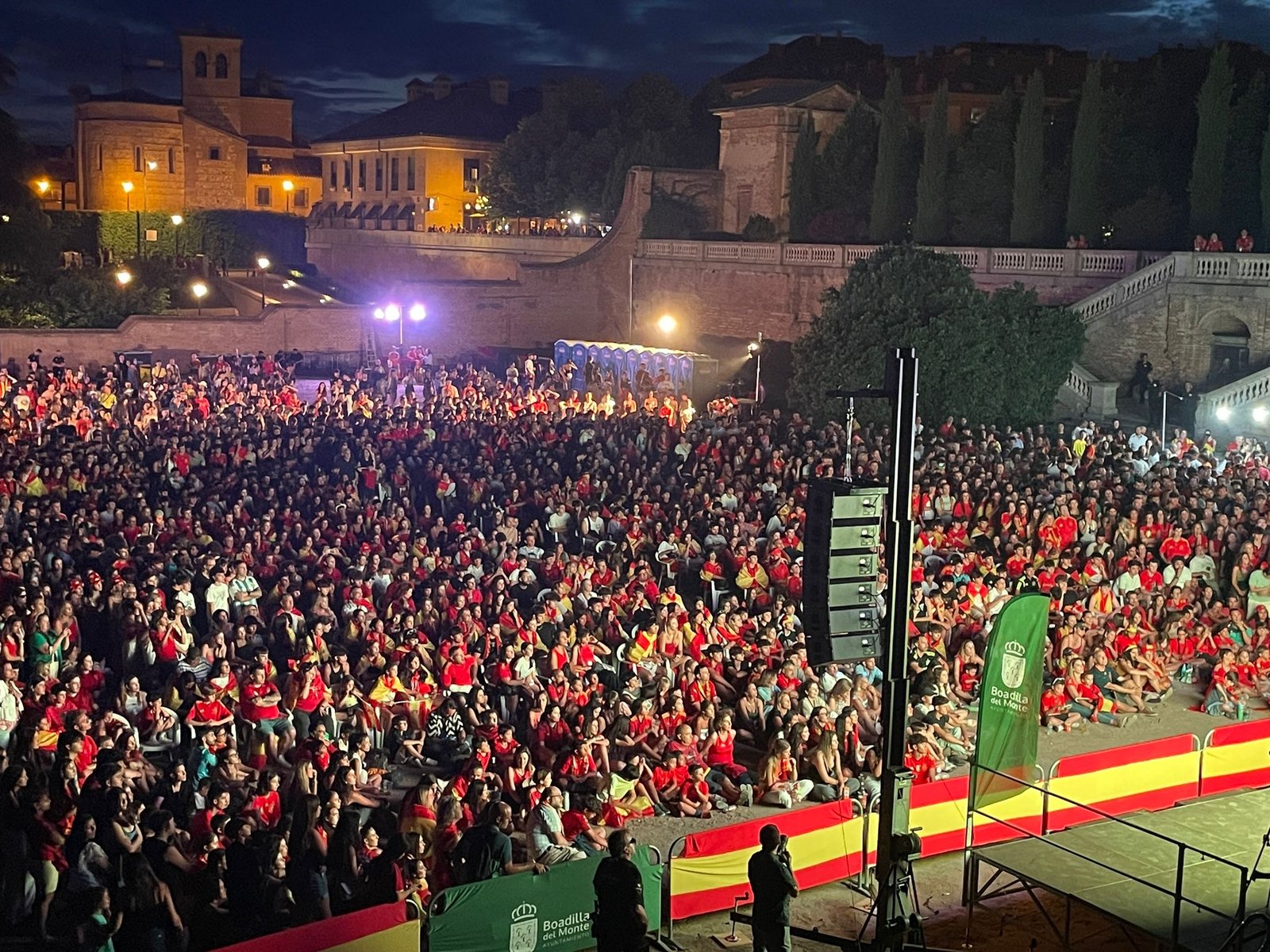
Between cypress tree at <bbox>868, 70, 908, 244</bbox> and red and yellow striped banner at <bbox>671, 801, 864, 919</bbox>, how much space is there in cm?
3218

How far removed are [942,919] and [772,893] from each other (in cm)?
273

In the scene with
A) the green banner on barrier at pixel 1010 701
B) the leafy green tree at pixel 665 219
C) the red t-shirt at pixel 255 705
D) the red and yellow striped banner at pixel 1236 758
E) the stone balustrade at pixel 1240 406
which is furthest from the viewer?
the leafy green tree at pixel 665 219

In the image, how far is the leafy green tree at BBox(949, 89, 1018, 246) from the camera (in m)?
40.9

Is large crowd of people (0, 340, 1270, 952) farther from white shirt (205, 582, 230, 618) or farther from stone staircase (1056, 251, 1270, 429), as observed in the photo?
stone staircase (1056, 251, 1270, 429)

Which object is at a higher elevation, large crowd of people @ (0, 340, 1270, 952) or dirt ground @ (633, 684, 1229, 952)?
large crowd of people @ (0, 340, 1270, 952)

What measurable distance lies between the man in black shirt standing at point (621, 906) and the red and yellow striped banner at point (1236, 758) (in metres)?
6.63

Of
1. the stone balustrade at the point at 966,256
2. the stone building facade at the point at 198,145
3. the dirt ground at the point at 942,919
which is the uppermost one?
the stone building facade at the point at 198,145

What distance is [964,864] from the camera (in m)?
11.9

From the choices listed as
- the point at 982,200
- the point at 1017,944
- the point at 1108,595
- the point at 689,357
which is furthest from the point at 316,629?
the point at 982,200

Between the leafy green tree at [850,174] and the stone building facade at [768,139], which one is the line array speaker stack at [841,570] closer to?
the leafy green tree at [850,174]

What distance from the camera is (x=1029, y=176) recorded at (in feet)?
126

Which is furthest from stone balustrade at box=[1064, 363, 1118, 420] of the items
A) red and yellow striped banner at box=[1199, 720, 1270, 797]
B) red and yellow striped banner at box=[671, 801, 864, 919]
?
red and yellow striped banner at box=[671, 801, 864, 919]

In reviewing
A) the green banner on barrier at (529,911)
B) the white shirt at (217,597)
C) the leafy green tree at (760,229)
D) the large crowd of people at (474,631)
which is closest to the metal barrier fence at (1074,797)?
the green banner on barrier at (529,911)

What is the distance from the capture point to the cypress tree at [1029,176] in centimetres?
3809
